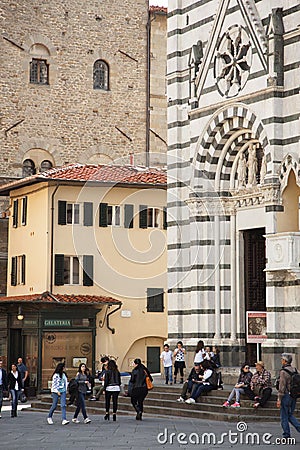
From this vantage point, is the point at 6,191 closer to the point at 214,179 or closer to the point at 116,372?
the point at 214,179

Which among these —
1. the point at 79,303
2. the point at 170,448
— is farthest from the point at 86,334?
the point at 170,448

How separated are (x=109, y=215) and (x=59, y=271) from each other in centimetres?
307

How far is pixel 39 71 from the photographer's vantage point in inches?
1809

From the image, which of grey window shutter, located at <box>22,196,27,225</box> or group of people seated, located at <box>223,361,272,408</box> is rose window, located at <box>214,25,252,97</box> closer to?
group of people seated, located at <box>223,361,272,408</box>

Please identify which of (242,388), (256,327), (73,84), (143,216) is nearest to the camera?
(242,388)

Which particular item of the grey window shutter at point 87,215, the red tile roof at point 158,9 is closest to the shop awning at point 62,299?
the grey window shutter at point 87,215

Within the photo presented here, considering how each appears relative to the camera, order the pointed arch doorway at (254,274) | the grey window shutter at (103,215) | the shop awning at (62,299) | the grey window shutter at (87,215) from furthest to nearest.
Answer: the grey window shutter at (103,215) < the grey window shutter at (87,215) < the shop awning at (62,299) < the pointed arch doorway at (254,274)

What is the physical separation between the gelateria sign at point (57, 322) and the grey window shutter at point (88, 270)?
1863 millimetres

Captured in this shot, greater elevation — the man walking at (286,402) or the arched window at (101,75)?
the arched window at (101,75)

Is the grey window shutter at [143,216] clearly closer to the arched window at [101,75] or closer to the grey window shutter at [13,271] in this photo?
the grey window shutter at [13,271]

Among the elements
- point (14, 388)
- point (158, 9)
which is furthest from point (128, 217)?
point (14, 388)

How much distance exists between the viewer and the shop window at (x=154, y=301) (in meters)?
40.4

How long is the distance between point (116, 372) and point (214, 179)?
6.90 m

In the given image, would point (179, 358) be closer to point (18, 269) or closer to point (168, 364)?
Answer: point (168, 364)
